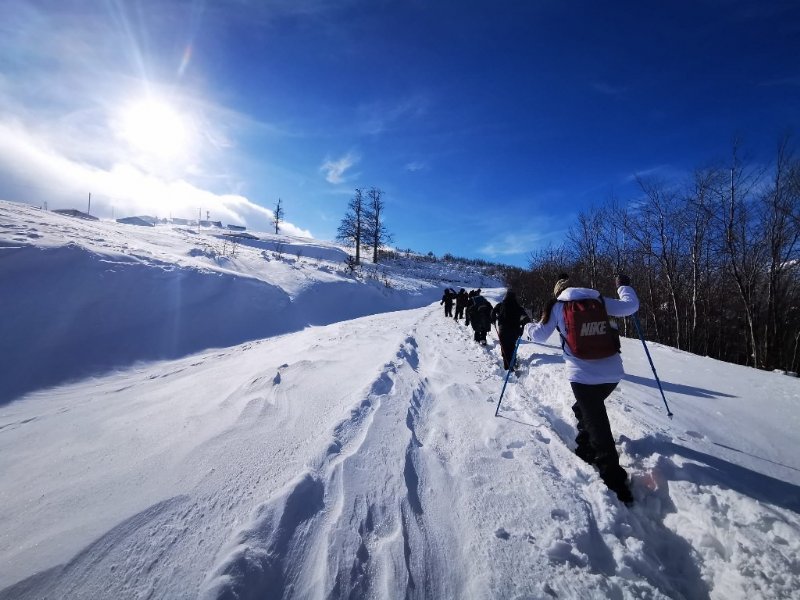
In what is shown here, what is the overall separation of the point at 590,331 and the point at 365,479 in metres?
2.49

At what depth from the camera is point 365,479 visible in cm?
279

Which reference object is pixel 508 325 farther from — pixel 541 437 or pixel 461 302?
pixel 461 302

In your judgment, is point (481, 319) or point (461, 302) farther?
point (461, 302)

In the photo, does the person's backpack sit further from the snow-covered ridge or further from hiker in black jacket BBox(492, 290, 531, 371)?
the snow-covered ridge

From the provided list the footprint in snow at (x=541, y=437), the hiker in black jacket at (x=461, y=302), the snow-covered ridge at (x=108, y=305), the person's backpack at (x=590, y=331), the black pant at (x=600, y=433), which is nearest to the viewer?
the black pant at (x=600, y=433)

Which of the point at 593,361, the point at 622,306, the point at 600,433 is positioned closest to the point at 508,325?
the point at 622,306

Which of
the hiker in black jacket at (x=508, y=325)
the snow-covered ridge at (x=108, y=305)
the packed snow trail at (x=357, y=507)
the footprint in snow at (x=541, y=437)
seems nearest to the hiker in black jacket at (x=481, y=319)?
the hiker in black jacket at (x=508, y=325)

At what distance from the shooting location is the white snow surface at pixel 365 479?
6.38 ft

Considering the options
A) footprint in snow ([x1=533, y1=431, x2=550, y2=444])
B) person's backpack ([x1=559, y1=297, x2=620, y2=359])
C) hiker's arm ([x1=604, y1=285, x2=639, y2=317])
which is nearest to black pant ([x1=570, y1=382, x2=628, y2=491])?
person's backpack ([x1=559, y1=297, x2=620, y2=359])

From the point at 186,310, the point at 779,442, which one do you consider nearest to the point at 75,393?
the point at 186,310

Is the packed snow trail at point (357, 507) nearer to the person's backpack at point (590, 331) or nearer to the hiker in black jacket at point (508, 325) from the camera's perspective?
the person's backpack at point (590, 331)

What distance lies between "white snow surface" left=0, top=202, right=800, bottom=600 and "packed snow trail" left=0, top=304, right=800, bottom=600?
0.05ft

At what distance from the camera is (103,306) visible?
705 centimetres

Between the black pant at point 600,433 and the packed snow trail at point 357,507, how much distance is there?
0.18 meters
